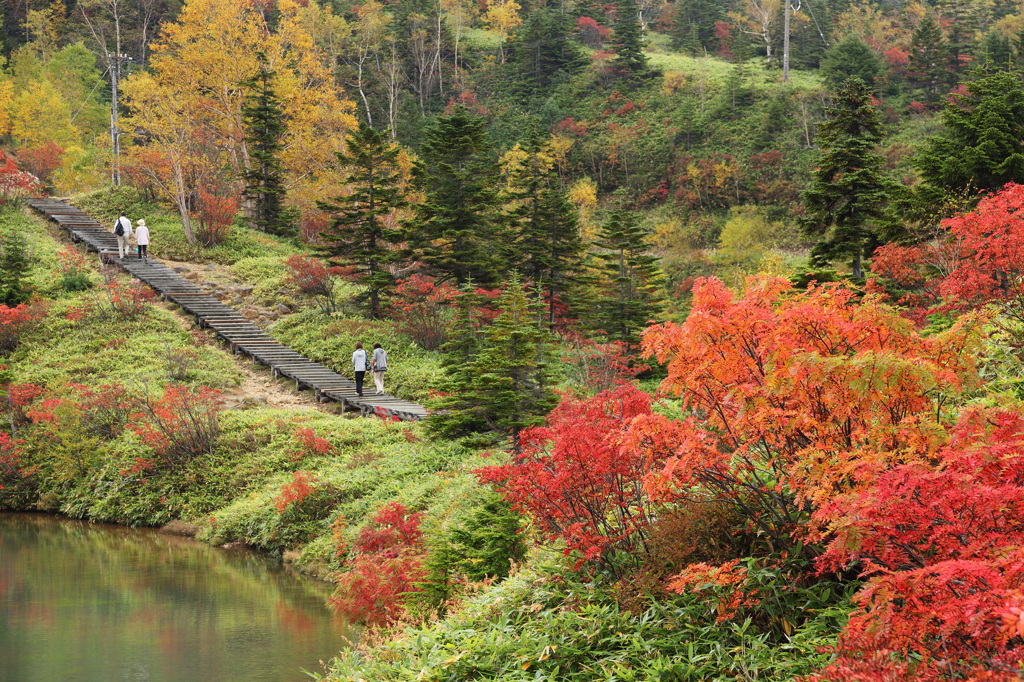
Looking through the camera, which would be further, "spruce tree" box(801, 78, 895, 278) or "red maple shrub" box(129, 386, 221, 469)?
"spruce tree" box(801, 78, 895, 278)

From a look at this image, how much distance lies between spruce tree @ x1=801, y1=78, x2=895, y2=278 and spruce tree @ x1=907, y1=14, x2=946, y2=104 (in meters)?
27.4

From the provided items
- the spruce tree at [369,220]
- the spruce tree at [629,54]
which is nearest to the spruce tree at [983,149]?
the spruce tree at [369,220]

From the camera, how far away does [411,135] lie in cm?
4569

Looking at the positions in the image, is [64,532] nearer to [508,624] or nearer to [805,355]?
[508,624]

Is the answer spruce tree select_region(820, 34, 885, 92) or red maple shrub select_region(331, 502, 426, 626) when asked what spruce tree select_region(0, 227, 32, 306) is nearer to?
red maple shrub select_region(331, 502, 426, 626)

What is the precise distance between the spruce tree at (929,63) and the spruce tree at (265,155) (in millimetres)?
32341

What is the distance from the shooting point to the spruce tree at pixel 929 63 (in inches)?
1682

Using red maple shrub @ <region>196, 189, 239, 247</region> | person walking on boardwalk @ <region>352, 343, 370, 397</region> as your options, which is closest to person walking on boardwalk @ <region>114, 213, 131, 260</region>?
red maple shrub @ <region>196, 189, 239, 247</region>

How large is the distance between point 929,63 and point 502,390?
39.4m

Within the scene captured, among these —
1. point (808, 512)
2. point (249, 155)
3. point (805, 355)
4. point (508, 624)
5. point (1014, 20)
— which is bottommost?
point (508, 624)

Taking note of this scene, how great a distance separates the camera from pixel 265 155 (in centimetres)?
3103

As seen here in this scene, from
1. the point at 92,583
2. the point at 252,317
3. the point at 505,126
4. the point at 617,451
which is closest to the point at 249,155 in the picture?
the point at 252,317

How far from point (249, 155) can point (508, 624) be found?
29728 mm

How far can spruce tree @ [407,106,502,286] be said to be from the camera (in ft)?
78.7
